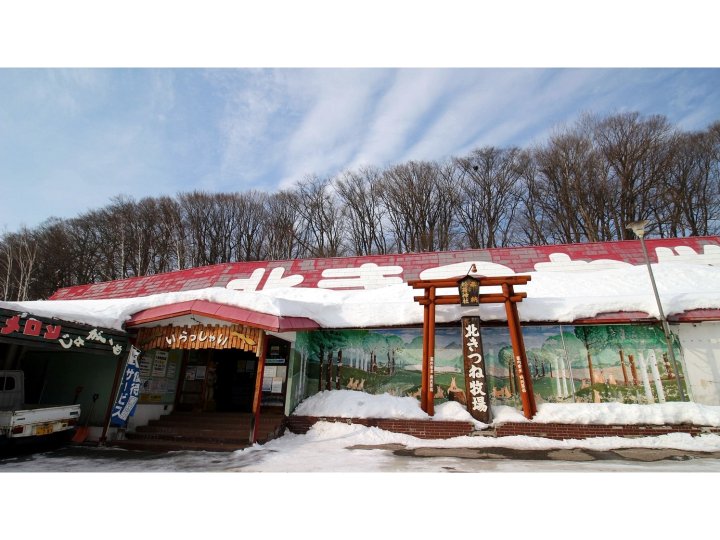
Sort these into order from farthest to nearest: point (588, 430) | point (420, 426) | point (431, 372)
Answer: point (431, 372) → point (420, 426) → point (588, 430)

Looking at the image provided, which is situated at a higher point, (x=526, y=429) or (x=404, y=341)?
(x=404, y=341)

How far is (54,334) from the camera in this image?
727cm

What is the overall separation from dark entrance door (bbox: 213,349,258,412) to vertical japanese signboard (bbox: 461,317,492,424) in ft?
21.7

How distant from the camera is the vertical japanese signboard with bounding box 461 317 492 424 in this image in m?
8.71

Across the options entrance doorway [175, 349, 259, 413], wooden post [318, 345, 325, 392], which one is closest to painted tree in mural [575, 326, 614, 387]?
wooden post [318, 345, 325, 392]

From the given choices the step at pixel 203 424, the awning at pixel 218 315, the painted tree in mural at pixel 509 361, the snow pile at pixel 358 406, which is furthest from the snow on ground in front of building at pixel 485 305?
the step at pixel 203 424

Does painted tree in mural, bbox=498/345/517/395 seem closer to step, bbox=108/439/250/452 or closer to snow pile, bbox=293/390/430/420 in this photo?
snow pile, bbox=293/390/430/420

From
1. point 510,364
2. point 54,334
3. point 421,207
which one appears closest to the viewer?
point 54,334

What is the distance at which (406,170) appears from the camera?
Result: 93.5ft

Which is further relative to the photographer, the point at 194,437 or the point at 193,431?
the point at 193,431

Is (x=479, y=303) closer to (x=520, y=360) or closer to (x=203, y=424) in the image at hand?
(x=520, y=360)

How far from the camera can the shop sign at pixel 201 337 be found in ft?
28.5

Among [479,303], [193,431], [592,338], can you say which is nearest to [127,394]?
[193,431]

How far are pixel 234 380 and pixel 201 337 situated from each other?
369 centimetres
